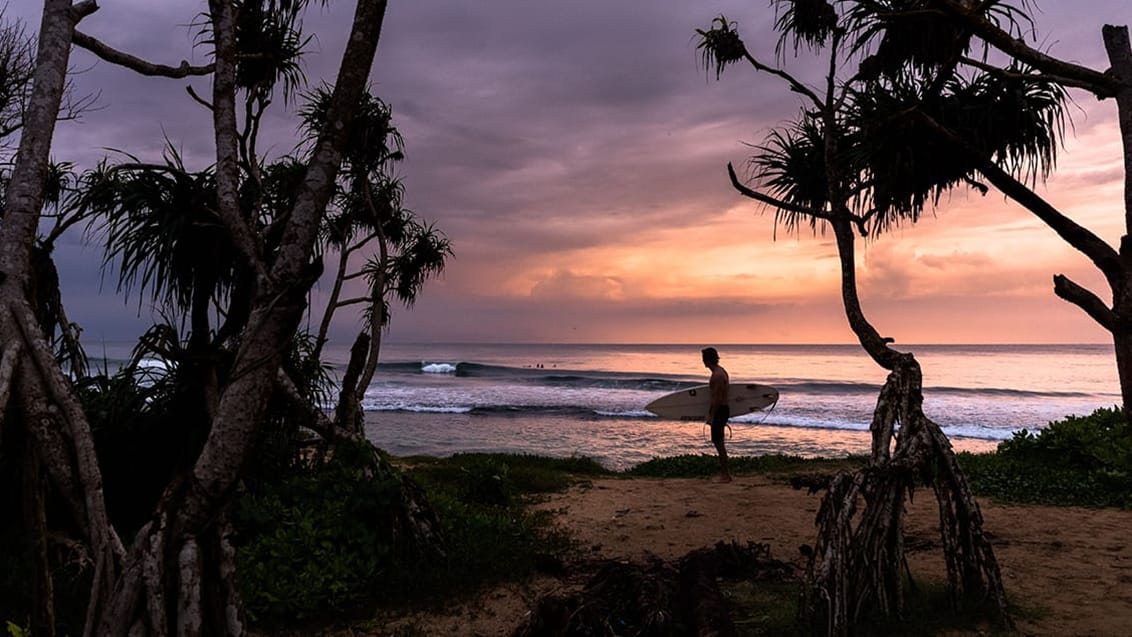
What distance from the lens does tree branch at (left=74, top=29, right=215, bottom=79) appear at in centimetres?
525

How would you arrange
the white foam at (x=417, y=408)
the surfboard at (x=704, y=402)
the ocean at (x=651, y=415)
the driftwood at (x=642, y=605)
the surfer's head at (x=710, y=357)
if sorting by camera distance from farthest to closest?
the white foam at (x=417, y=408)
the ocean at (x=651, y=415)
the surfboard at (x=704, y=402)
the surfer's head at (x=710, y=357)
the driftwood at (x=642, y=605)

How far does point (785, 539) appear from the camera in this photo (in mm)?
7895

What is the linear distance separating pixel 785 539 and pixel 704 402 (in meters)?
6.81

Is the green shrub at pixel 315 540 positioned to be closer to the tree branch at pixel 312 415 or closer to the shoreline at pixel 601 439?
the tree branch at pixel 312 415

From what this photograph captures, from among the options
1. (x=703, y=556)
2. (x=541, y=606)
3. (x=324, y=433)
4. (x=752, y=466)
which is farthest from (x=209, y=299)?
Answer: (x=752, y=466)

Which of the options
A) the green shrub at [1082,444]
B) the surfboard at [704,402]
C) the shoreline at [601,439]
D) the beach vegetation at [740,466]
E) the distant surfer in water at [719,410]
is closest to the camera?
the green shrub at [1082,444]

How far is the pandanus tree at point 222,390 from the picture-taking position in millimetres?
3379

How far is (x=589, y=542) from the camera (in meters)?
7.82

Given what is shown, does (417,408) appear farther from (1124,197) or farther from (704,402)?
(1124,197)

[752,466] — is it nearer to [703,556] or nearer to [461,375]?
[703,556]

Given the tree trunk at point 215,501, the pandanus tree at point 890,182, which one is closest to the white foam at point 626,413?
the pandanus tree at point 890,182

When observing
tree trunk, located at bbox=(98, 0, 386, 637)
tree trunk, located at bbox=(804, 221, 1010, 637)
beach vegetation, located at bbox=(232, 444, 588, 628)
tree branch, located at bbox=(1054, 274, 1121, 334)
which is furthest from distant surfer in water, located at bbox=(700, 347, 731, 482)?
tree trunk, located at bbox=(98, 0, 386, 637)

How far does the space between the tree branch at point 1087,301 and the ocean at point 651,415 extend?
45.1ft

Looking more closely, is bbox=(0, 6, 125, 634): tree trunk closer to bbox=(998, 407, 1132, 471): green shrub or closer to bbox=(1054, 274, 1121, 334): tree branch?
bbox=(1054, 274, 1121, 334): tree branch
